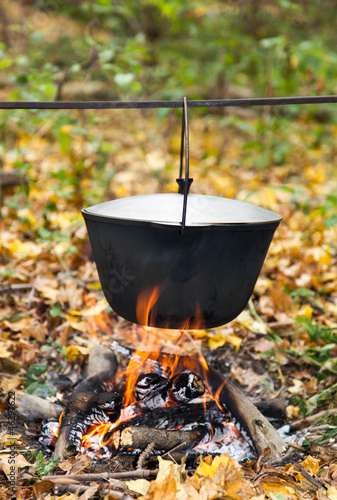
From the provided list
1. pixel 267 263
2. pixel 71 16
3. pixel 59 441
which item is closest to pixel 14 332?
pixel 59 441

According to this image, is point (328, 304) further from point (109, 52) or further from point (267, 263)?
point (109, 52)

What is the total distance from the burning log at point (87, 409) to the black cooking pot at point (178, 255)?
0.47 m

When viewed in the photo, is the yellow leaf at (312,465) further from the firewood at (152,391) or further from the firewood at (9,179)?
the firewood at (9,179)

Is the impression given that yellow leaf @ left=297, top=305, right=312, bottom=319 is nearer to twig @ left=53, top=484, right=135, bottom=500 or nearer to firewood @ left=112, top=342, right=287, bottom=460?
firewood @ left=112, top=342, right=287, bottom=460

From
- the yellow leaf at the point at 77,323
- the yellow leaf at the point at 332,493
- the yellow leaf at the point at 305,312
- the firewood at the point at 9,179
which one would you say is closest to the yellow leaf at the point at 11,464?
the yellow leaf at the point at 77,323

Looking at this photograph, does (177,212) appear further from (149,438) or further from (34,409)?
(34,409)

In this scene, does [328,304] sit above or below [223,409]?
above

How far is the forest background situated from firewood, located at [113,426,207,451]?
357 millimetres

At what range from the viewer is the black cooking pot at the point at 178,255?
1.52 metres

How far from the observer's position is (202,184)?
4.86 meters

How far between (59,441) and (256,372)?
1.14m

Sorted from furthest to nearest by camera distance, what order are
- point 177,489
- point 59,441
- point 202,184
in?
1. point 202,184
2. point 59,441
3. point 177,489

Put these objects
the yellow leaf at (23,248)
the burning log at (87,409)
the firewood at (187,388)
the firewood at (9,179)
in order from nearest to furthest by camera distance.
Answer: the burning log at (87,409) → the firewood at (187,388) → the yellow leaf at (23,248) → the firewood at (9,179)

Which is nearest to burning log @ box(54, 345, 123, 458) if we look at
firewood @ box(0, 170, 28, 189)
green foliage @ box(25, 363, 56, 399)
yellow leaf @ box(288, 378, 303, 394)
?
green foliage @ box(25, 363, 56, 399)
